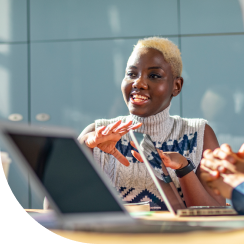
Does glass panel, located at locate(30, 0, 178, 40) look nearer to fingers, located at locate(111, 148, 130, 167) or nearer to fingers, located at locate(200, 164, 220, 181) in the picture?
fingers, located at locate(111, 148, 130, 167)

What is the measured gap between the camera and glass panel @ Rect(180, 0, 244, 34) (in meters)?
2.56

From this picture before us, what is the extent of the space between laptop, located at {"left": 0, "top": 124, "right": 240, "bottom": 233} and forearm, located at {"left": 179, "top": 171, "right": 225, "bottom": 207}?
65 cm

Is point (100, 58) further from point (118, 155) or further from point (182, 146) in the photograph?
point (118, 155)

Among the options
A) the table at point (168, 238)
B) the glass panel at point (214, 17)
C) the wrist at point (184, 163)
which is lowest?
the table at point (168, 238)

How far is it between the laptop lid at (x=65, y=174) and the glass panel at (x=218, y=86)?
2116mm

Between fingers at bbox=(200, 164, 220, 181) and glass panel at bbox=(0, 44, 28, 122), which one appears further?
glass panel at bbox=(0, 44, 28, 122)

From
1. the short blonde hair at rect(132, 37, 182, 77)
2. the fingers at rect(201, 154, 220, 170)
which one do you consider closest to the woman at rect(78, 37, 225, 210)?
the short blonde hair at rect(132, 37, 182, 77)

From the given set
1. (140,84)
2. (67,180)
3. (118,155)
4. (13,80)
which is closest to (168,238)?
(67,180)

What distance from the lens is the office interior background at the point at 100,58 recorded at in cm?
255

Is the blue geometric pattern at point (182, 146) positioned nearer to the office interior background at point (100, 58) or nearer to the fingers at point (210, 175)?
the fingers at point (210, 175)

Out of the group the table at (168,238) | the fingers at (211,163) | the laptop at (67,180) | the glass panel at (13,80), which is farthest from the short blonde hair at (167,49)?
the glass panel at (13,80)

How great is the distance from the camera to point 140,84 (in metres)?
1.36

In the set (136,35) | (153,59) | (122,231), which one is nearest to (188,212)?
(122,231)

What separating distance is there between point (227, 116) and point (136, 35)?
Result: 98 cm
